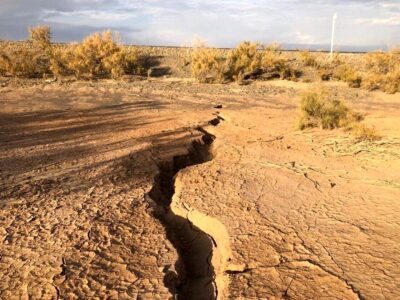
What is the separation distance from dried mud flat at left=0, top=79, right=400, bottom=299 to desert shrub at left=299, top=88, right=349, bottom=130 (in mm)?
418

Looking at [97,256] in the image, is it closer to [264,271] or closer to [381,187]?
[264,271]

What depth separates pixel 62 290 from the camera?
3.93 metres

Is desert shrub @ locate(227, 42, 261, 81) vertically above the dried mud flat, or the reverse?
desert shrub @ locate(227, 42, 261, 81)

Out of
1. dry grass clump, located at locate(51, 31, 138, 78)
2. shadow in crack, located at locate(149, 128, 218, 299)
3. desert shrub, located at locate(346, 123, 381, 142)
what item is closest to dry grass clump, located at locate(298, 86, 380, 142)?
desert shrub, located at locate(346, 123, 381, 142)

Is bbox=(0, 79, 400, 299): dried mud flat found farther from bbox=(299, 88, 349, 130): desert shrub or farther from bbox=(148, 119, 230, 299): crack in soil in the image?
bbox=(299, 88, 349, 130): desert shrub

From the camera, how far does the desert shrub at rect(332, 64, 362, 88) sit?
19.9m

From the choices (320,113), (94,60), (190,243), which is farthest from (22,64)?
(190,243)

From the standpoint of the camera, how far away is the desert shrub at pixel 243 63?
21656 millimetres

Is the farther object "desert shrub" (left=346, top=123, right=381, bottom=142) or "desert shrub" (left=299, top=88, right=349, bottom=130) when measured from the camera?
"desert shrub" (left=299, top=88, right=349, bottom=130)

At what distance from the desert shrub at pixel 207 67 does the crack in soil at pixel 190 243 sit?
13852 mm

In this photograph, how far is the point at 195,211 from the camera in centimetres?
584

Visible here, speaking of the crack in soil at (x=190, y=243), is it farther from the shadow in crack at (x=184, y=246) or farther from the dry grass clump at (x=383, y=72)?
the dry grass clump at (x=383, y=72)

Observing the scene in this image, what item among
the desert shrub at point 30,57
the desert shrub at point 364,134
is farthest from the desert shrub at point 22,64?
the desert shrub at point 364,134

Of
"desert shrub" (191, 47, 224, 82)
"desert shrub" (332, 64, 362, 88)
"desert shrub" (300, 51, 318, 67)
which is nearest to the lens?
"desert shrub" (332, 64, 362, 88)
